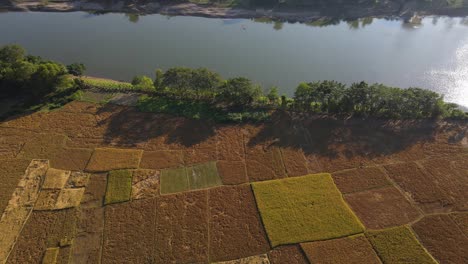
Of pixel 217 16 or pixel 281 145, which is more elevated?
pixel 217 16

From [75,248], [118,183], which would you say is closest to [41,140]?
[118,183]

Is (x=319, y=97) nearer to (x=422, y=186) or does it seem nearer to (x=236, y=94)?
(x=236, y=94)

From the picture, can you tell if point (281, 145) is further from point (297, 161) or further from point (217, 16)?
point (217, 16)

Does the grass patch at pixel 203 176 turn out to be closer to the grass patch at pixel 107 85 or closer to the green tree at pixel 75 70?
the grass patch at pixel 107 85

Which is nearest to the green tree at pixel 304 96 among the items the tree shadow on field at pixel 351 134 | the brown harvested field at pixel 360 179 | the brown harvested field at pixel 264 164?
the tree shadow on field at pixel 351 134

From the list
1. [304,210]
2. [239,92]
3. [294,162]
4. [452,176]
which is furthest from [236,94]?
[452,176]

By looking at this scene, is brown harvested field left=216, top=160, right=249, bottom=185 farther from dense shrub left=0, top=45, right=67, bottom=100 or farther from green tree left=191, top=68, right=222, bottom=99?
dense shrub left=0, top=45, right=67, bottom=100
